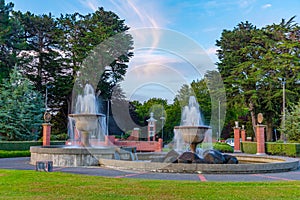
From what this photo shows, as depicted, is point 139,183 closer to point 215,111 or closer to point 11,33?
point 11,33

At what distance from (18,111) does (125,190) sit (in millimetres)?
28408

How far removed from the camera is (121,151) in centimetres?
1647

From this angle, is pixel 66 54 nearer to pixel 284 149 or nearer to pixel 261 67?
pixel 261 67

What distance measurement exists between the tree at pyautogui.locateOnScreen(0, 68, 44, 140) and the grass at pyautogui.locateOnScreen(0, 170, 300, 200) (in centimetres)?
2498

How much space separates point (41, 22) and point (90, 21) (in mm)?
6337

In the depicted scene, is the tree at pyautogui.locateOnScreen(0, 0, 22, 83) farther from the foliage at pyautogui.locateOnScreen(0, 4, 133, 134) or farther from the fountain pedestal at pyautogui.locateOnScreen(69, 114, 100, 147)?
the fountain pedestal at pyautogui.locateOnScreen(69, 114, 100, 147)

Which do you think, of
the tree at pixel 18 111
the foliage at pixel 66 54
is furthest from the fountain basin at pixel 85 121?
the foliage at pixel 66 54

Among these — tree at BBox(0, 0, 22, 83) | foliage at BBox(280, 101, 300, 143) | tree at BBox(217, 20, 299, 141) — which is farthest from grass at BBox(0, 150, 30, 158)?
tree at BBox(217, 20, 299, 141)

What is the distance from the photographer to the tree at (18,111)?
1273 inches

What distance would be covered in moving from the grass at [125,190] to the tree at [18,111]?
81.9 ft

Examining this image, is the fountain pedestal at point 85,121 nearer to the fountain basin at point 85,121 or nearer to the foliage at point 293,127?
the fountain basin at point 85,121

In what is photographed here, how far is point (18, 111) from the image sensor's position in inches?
1305

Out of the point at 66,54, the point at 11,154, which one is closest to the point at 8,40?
the point at 66,54

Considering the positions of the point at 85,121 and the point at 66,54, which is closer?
the point at 85,121
